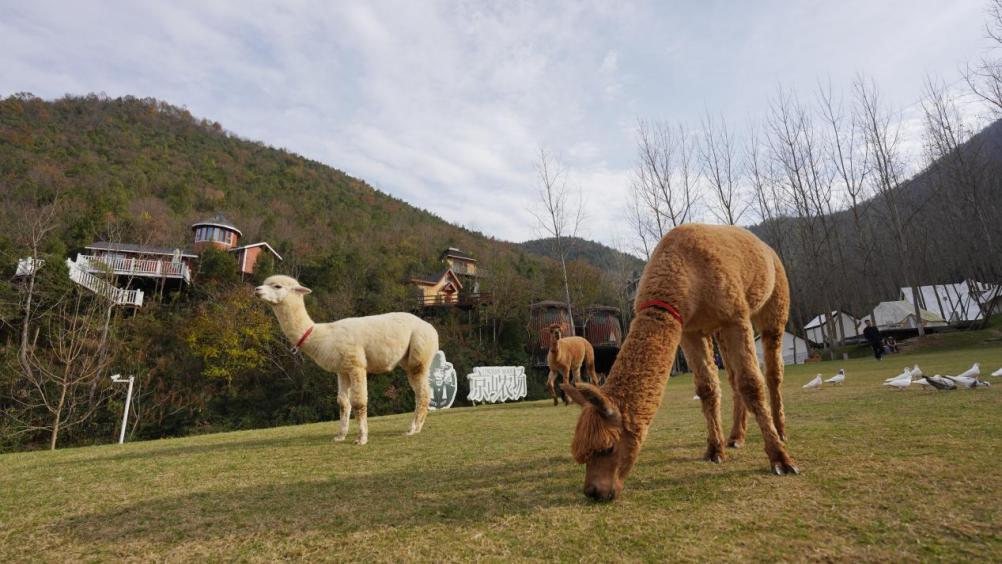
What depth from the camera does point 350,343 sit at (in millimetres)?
6078

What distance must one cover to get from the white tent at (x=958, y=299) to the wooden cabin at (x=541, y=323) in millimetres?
36256

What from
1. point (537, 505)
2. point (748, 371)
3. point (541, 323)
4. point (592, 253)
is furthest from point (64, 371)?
point (592, 253)

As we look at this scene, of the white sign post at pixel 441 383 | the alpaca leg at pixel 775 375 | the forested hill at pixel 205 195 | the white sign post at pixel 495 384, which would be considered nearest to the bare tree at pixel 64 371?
the forested hill at pixel 205 195

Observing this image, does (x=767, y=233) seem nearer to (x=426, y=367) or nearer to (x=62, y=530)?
(x=426, y=367)

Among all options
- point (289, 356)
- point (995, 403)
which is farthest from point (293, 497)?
point (289, 356)

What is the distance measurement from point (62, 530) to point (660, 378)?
3.83 metres

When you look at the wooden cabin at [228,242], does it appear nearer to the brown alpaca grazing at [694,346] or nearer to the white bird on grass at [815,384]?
the white bird on grass at [815,384]

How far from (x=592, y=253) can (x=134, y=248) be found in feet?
229

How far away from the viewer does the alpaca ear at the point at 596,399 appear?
8.62ft

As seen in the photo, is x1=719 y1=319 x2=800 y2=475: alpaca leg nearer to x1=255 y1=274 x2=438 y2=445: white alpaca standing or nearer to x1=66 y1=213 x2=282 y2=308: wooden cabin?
x1=255 y1=274 x2=438 y2=445: white alpaca standing

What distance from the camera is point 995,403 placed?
5312 mm

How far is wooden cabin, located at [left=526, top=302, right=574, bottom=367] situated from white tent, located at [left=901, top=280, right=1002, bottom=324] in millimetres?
36256

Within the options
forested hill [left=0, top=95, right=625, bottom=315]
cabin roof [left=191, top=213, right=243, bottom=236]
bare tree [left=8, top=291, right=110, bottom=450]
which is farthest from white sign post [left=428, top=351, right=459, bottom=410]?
cabin roof [left=191, top=213, right=243, bottom=236]

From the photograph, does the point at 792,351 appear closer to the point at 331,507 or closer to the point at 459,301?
the point at 459,301
